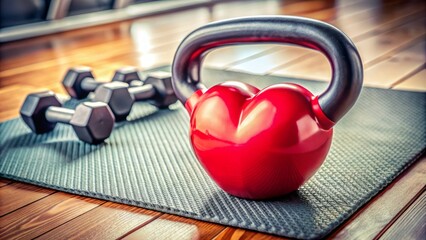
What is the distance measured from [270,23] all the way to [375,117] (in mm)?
534

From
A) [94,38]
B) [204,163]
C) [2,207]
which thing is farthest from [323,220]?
[94,38]

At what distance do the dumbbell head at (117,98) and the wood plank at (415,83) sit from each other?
0.68 m

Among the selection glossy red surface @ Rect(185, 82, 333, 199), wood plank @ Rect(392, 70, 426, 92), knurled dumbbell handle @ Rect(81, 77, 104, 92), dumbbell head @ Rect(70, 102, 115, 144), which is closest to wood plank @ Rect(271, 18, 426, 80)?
wood plank @ Rect(392, 70, 426, 92)

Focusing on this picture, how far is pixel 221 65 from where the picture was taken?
1.82 m

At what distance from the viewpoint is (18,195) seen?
0.91m

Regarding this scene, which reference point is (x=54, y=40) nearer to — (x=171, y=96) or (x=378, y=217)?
(x=171, y=96)

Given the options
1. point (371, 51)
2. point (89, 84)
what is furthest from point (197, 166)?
point (371, 51)

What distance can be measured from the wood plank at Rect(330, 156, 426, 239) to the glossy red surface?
0.09 m

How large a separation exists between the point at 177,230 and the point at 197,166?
222 mm

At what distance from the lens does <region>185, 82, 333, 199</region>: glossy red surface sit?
2.41 feet

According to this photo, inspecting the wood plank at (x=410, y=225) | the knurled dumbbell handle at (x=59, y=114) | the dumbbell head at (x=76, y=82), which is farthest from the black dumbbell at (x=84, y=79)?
the wood plank at (x=410, y=225)

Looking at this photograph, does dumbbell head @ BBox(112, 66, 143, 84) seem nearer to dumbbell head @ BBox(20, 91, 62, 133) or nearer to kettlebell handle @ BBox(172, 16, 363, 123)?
dumbbell head @ BBox(20, 91, 62, 133)

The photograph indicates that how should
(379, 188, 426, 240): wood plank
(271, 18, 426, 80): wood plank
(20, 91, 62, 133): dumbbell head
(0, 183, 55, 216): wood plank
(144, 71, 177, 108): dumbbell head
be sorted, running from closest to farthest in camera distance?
(379, 188, 426, 240): wood plank, (0, 183, 55, 216): wood plank, (20, 91, 62, 133): dumbbell head, (144, 71, 177, 108): dumbbell head, (271, 18, 426, 80): wood plank

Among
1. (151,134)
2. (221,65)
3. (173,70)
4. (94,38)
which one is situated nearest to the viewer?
(173,70)
